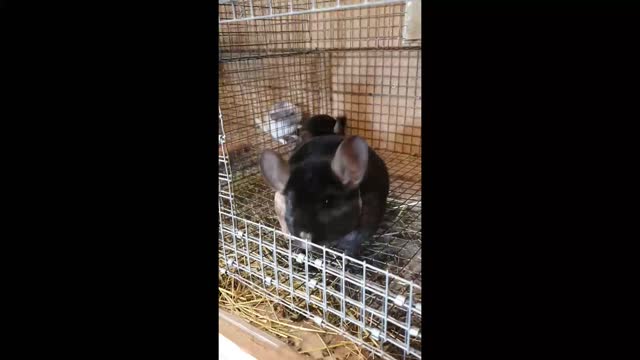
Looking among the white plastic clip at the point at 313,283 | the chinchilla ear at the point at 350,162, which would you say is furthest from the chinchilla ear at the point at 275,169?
the white plastic clip at the point at 313,283

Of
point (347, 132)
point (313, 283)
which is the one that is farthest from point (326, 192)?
point (347, 132)

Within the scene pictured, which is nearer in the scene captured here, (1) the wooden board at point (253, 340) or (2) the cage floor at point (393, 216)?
(1) the wooden board at point (253, 340)

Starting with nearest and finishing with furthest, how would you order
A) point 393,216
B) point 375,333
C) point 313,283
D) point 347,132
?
point 375,333, point 313,283, point 393,216, point 347,132

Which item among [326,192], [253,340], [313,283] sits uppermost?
[326,192]

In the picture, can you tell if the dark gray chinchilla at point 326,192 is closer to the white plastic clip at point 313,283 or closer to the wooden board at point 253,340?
the white plastic clip at point 313,283

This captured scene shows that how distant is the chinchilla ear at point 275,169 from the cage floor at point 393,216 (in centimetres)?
19

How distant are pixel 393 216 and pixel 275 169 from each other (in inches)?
18.4

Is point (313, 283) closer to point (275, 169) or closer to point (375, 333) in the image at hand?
point (375, 333)

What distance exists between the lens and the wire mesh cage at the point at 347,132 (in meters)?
0.87

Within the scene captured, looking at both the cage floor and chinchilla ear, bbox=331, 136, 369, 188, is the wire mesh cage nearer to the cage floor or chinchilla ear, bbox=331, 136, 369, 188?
the cage floor

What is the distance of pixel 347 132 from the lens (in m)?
1.76
